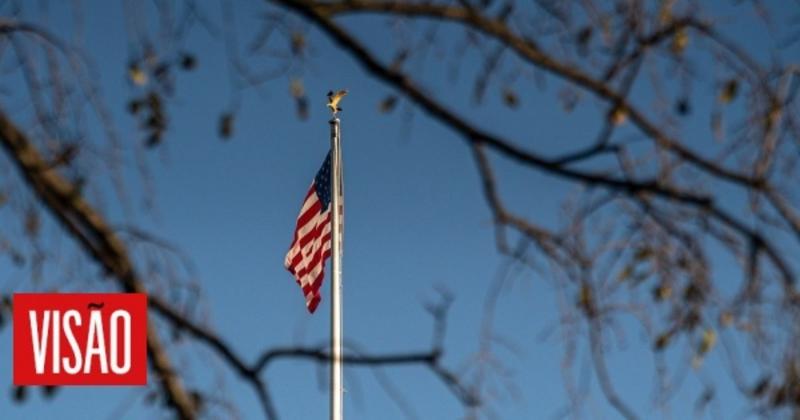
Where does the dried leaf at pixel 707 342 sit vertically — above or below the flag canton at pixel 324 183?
below

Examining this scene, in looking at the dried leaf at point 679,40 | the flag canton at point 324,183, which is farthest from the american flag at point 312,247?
the dried leaf at point 679,40

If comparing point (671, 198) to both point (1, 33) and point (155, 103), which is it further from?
point (1, 33)

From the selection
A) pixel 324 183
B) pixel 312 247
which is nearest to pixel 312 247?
pixel 312 247

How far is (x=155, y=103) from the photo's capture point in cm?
575

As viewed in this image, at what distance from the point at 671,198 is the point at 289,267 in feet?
43.6

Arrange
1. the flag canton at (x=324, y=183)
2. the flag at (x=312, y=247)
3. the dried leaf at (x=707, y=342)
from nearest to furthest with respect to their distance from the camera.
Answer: the dried leaf at (x=707, y=342) < the flag at (x=312, y=247) < the flag canton at (x=324, y=183)

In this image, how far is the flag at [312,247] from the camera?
18156mm

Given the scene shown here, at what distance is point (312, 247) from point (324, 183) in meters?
0.86

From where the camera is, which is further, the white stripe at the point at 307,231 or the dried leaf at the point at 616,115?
the white stripe at the point at 307,231

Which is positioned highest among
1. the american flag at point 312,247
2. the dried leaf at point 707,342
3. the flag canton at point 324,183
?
the flag canton at point 324,183

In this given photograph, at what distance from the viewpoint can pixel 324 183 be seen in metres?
18.9

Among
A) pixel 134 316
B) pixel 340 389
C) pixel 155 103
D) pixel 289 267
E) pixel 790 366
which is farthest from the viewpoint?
pixel 289 267

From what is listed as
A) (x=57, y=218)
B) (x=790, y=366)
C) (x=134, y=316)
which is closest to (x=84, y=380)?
(x=134, y=316)

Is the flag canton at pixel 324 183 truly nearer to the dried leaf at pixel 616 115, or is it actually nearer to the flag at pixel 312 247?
the flag at pixel 312 247
